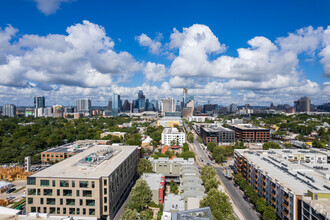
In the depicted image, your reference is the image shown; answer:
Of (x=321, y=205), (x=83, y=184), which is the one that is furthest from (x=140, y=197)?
(x=321, y=205)

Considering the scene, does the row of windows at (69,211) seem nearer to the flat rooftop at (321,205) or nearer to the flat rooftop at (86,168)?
the flat rooftop at (86,168)

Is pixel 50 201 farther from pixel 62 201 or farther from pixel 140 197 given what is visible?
pixel 140 197

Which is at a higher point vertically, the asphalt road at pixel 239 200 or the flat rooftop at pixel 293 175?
the flat rooftop at pixel 293 175

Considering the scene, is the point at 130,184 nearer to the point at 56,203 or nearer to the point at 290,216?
the point at 56,203

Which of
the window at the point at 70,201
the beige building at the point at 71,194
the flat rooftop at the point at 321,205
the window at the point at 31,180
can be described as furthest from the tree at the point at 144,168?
the flat rooftop at the point at 321,205

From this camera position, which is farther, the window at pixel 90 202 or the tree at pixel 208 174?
the tree at pixel 208 174
